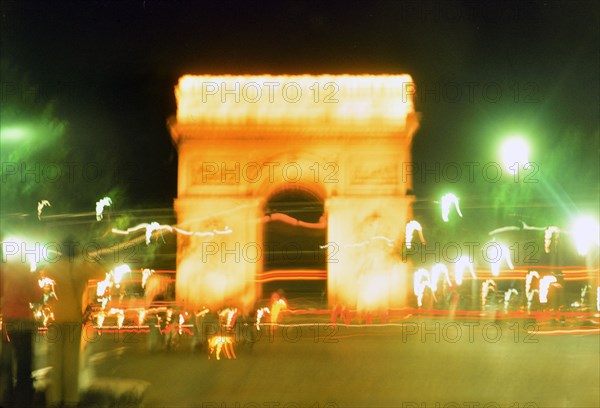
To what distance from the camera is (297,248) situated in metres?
23.5

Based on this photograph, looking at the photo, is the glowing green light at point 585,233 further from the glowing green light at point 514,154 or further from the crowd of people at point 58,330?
the crowd of people at point 58,330

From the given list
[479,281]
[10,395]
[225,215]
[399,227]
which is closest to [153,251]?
[225,215]

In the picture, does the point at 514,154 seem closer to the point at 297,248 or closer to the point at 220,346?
the point at 297,248

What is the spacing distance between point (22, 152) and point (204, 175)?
554 centimetres

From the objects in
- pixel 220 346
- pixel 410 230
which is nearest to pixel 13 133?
pixel 220 346

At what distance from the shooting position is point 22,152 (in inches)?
774

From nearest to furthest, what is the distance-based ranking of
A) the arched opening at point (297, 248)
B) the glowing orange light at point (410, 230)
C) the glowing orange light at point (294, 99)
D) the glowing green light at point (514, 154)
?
the glowing green light at point (514, 154) < the glowing orange light at point (410, 230) < the glowing orange light at point (294, 99) < the arched opening at point (297, 248)

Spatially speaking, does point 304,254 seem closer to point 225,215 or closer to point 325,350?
point 225,215

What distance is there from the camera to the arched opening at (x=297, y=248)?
71.4 feet

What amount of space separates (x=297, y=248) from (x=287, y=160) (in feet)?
12.0

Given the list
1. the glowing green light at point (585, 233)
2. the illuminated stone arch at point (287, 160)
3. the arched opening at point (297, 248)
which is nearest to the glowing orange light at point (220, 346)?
the arched opening at point (297, 248)

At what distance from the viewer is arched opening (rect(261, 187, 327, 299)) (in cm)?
2177

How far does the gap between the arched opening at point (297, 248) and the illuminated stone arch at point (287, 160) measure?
0.71 meters

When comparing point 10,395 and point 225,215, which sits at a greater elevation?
point 225,215
